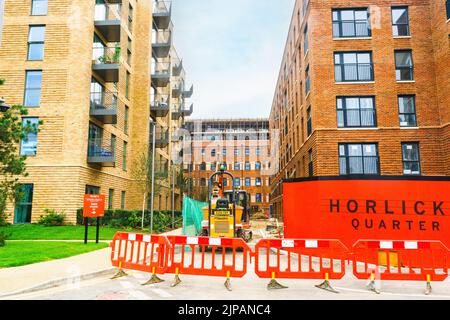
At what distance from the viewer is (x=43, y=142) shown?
72.7ft

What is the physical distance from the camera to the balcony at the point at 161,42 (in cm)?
3956

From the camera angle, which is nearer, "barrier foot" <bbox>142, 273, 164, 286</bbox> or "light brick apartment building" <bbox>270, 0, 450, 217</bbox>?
"barrier foot" <bbox>142, 273, 164, 286</bbox>

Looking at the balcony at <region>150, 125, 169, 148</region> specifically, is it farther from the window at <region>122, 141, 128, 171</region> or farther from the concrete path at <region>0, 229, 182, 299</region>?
the concrete path at <region>0, 229, 182, 299</region>

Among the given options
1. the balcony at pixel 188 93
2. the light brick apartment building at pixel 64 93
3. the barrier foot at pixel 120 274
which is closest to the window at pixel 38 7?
the light brick apartment building at pixel 64 93

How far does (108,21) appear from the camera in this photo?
25.0 meters

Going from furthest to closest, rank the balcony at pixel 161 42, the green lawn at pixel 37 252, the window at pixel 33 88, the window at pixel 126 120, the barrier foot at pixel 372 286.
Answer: the balcony at pixel 161 42, the window at pixel 126 120, the window at pixel 33 88, the green lawn at pixel 37 252, the barrier foot at pixel 372 286

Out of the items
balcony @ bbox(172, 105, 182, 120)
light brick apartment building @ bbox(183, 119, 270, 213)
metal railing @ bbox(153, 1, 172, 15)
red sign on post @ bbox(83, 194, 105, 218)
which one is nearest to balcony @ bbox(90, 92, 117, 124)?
red sign on post @ bbox(83, 194, 105, 218)

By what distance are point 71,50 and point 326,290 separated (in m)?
21.3

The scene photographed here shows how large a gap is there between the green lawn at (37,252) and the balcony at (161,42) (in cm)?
2926

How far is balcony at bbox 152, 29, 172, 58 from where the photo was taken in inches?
1558

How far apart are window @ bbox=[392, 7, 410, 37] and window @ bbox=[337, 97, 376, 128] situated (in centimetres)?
495

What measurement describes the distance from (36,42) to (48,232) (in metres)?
12.3

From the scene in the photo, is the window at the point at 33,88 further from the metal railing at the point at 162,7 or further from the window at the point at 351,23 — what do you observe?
the metal railing at the point at 162,7
